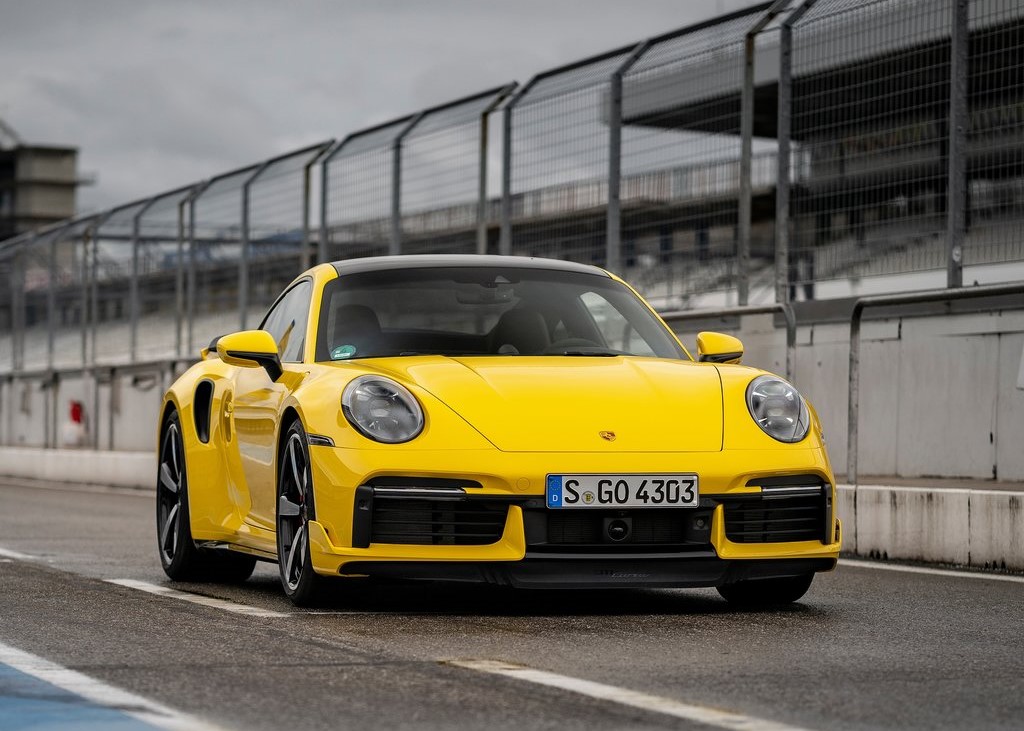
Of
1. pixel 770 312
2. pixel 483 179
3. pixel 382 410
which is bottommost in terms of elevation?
pixel 382 410

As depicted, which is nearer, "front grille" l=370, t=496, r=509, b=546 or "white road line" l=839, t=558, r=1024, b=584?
"front grille" l=370, t=496, r=509, b=546

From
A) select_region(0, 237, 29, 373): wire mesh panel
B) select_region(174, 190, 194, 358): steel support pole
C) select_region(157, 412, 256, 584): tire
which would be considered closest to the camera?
select_region(157, 412, 256, 584): tire

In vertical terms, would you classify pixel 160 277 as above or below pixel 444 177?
below

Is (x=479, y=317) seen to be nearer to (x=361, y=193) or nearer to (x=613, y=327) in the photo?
(x=613, y=327)

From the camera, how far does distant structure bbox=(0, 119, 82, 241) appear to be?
136 m

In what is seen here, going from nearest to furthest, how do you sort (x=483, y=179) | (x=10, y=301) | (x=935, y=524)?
(x=935, y=524), (x=483, y=179), (x=10, y=301)

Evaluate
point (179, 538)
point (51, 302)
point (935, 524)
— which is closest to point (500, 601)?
point (179, 538)

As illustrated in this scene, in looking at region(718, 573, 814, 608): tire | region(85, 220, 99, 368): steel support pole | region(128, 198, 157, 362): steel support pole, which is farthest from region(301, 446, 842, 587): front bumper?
region(85, 220, 99, 368): steel support pole

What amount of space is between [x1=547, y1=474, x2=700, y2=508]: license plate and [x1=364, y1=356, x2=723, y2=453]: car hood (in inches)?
4.2

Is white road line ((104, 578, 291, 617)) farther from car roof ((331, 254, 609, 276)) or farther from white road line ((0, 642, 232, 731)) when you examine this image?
car roof ((331, 254, 609, 276))

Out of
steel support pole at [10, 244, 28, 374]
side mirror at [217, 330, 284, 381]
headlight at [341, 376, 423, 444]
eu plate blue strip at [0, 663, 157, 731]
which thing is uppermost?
steel support pole at [10, 244, 28, 374]

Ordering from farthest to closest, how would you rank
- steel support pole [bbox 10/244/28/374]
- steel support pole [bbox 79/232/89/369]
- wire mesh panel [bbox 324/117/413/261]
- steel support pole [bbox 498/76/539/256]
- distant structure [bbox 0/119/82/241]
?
distant structure [bbox 0/119/82/241], steel support pole [bbox 10/244/28/374], steel support pole [bbox 79/232/89/369], wire mesh panel [bbox 324/117/413/261], steel support pole [bbox 498/76/539/256]

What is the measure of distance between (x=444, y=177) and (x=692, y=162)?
12.6 ft

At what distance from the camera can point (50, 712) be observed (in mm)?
4441
